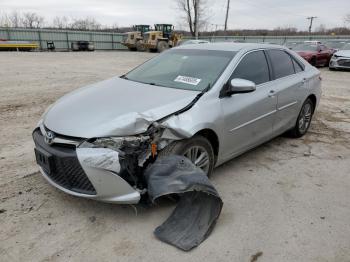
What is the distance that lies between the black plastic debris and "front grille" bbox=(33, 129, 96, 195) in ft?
1.82

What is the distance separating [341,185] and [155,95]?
95.0 inches

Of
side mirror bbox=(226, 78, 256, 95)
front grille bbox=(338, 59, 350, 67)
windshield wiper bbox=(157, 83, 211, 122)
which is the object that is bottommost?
front grille bbox=(338, 59, 350, 67)

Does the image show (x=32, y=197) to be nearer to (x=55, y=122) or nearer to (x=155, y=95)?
(x=55, y=122)

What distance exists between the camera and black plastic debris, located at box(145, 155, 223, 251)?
111 inches

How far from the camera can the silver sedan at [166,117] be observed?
2.88 metres

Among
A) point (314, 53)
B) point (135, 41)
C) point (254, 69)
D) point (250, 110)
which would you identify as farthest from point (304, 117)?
point (135, 41)

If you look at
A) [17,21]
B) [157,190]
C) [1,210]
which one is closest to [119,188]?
[157,190]

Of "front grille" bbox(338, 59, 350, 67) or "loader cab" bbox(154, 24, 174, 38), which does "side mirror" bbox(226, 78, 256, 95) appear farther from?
"loader cab" bbox(154, 24, 174, 38)

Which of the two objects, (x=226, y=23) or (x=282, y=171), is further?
(x=226, y=23)

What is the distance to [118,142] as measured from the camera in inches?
114

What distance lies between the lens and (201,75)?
3910mm

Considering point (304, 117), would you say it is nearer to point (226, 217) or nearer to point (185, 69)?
point (185, 69)

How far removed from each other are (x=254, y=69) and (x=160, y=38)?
2853 centimetres

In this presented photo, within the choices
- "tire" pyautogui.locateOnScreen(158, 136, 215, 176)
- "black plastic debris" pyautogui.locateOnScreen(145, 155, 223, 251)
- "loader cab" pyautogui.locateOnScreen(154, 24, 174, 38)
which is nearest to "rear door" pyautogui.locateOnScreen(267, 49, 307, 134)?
"tire" pyautogui.locateOnScreen(158, 136, 215, 176)
